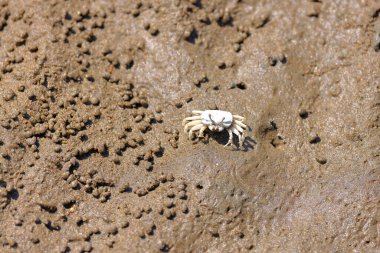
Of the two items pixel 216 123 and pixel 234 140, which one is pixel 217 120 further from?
pixel 234 140

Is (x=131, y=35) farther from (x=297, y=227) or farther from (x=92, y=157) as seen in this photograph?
(x=297, y=227)

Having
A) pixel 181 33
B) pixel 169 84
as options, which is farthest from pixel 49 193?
pixel 181 33

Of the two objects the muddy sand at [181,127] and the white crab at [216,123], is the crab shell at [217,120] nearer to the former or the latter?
the white crab at [216,123]

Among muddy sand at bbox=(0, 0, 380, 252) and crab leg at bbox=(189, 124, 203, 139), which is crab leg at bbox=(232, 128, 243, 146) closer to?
muddy sand at bbox=(0, 0, 380, 252)

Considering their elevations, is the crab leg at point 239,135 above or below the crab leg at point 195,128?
below

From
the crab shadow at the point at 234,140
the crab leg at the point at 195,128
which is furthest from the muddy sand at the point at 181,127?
the crab leg at the point at 195,128
